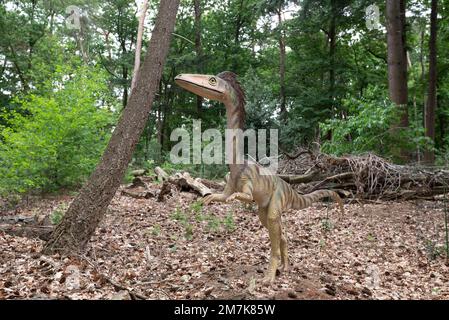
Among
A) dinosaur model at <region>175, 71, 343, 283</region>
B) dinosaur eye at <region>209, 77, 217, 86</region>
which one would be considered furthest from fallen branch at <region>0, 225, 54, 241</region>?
dinosaur eye at <region>209, 77, 217, 86</region>

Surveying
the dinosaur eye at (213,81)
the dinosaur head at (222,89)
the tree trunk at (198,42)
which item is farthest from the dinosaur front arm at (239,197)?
the tree trunk at (198,42)

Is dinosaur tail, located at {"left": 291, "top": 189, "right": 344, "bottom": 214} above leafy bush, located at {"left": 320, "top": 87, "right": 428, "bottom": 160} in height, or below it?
below

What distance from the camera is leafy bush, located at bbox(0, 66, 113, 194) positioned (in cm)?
865

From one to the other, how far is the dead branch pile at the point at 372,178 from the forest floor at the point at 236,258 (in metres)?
0.33

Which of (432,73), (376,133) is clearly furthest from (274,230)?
(432,73)

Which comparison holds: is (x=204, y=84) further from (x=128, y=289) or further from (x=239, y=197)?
(x=128, y=289)

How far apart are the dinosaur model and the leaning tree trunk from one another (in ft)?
5.76

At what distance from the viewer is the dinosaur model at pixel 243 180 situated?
3.63m

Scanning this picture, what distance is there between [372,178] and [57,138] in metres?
7.12

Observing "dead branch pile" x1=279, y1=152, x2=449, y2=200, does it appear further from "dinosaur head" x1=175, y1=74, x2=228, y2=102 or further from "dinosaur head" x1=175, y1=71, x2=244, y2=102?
"dinosaur head" x1=175, y1=74, x2=228, y2=102

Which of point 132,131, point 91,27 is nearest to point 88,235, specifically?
point 132,131

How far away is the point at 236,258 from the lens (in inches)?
213

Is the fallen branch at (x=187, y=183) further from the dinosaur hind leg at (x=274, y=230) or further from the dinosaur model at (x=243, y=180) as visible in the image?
the dinosaur hind leg at (x=274, y=230)

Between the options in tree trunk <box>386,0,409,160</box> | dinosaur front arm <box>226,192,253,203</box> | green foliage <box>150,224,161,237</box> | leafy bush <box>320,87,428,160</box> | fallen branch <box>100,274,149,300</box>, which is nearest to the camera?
dinosaur front arm <box>226,192,253,203</box>
